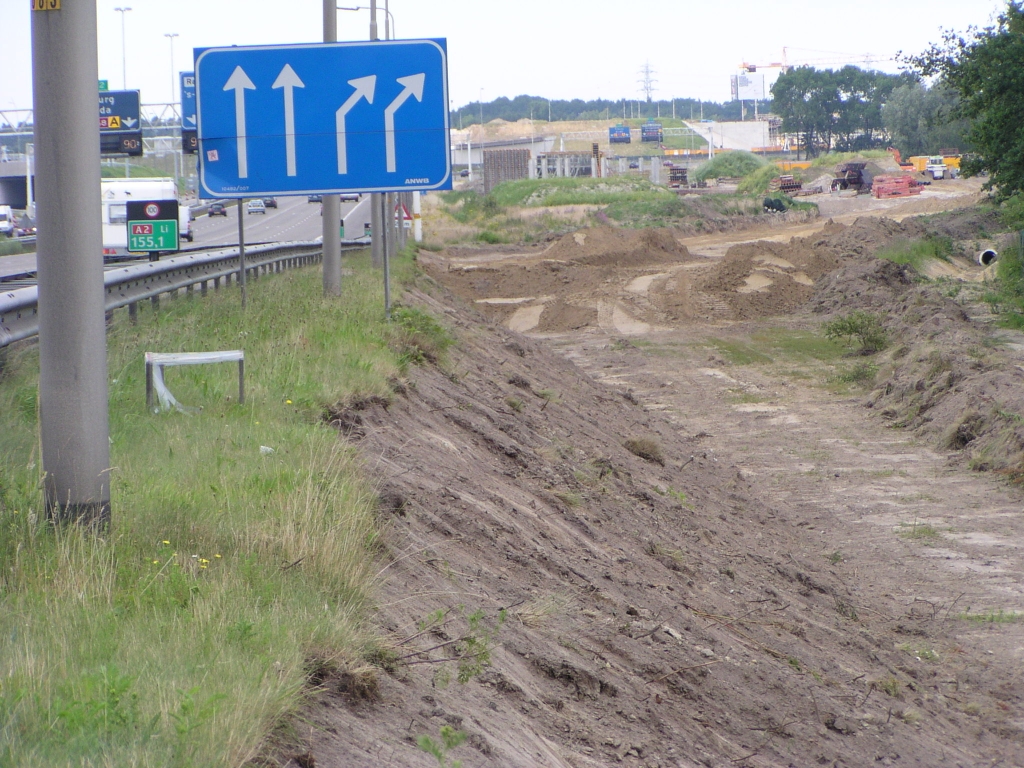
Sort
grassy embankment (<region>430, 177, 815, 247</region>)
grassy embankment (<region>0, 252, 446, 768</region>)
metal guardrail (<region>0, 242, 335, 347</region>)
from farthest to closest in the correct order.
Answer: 1. grassy embankment (<region>430, 177, 815, 247</region>)
2. metal guardrail (<region>0, 242, 335, 347</region>)
3. grassy embankment (<region>0, 252, 446, 768</region>)

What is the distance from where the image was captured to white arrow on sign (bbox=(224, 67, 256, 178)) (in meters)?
10.2

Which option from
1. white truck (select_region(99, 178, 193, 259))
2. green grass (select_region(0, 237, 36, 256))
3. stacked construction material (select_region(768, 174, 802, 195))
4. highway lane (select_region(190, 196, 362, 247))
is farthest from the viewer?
stacked construction material (select_region(768, 174, 802, 195))

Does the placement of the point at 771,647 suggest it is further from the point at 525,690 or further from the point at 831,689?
the point at 525,690

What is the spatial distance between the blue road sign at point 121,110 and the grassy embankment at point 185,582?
28119mm

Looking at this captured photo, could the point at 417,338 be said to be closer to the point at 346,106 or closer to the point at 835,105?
the point at 346,106

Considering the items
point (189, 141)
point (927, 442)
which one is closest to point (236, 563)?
point (189, 141)

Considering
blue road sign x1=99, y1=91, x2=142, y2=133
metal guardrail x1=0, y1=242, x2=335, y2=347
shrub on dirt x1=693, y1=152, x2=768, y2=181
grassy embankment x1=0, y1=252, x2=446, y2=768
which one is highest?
shrub on dirt x1=693, y1=152, x2=768, y2=181

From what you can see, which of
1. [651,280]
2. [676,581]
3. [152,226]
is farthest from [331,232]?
[651,280]

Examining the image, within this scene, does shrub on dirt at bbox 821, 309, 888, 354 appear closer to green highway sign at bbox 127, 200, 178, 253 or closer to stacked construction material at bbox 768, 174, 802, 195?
green highway sign at bbox 127, 200, 178, 253

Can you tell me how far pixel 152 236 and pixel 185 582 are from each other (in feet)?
43.8

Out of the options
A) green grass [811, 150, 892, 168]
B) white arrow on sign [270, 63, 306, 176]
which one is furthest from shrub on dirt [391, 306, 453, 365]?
green grass [811, 150, 892, 168]

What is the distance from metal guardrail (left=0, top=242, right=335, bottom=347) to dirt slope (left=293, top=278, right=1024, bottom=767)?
252 cm

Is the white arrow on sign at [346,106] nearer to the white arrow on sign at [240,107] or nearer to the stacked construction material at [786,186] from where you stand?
the white arrow on sign at [240,107]

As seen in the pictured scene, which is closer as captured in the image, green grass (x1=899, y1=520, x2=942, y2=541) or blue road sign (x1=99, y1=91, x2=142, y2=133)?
green grass (x1=899, y1=520, x2=942, y2=541)
